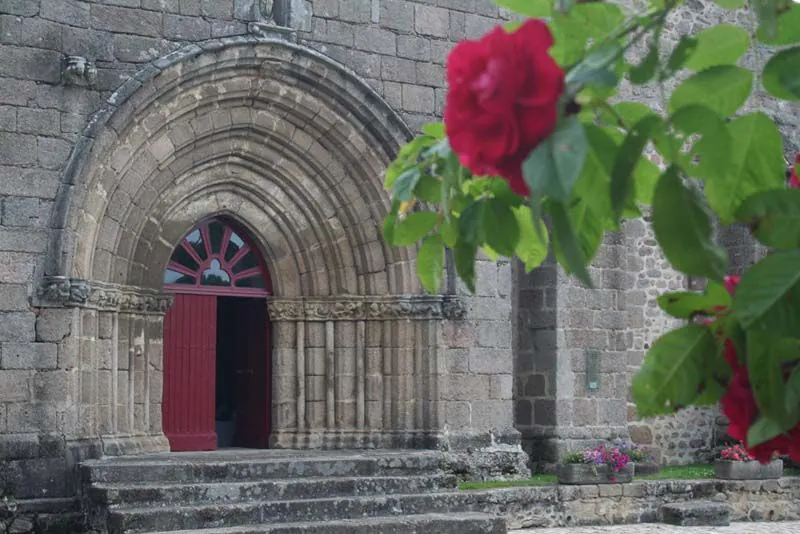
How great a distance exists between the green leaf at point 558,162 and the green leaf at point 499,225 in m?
0.33

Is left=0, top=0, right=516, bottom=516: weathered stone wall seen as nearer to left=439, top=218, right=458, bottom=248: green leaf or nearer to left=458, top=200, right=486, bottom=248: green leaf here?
left=439, top=218, right=458, bottom=248: green leaf

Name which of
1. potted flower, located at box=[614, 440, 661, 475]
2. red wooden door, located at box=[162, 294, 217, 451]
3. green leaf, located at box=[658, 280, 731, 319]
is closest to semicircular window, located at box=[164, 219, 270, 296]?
red wooden door, located at box=[162, 294, 217, 451]

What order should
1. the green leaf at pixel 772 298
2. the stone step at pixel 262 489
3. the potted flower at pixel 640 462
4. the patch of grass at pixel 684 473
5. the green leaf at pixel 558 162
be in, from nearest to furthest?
the green leaf at pixel 558 162 < the green leaf at pixel 772 298 < the stone step at pixel 262 489 < the potted flower at pixel 640 462 < the patch of grass at pixel 684 473

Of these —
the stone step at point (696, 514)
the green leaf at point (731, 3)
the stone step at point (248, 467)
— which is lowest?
the stone step at point (696, 514)

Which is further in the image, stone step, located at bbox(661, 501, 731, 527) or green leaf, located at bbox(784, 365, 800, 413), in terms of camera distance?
stone step, located at bbox(661, 501, 731, 527)

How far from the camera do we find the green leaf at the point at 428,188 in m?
2.00

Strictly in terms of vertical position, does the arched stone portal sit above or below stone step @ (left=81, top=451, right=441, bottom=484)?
above

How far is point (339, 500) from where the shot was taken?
1005 centimetres

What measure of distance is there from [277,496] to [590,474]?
11.1 ft

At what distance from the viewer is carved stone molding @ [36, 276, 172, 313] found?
9961mm

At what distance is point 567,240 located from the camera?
1.56 meters

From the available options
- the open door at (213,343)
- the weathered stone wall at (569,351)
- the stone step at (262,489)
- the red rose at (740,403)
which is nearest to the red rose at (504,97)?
the red rose at (740,403)

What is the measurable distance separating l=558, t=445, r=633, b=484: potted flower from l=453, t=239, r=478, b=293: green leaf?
10.4m

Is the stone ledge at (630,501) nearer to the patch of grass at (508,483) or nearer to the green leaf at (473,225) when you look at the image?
the patch of grass at (508,483)
